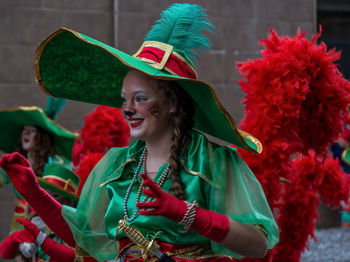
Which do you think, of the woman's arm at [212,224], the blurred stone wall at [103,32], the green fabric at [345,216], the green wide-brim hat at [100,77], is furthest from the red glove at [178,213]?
the green fabric at [345,216]

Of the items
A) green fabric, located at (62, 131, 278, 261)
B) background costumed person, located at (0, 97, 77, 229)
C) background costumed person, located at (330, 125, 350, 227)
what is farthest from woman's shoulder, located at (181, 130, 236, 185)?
background costumed person, located at (330, 125, 350, 227)

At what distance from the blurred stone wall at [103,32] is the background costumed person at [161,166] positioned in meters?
3.79

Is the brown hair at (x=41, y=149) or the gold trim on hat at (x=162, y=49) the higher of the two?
the gold trim on hat at (x=162, y=49)

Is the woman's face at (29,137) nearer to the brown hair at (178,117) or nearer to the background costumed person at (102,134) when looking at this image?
the background costumed person at (102,134)

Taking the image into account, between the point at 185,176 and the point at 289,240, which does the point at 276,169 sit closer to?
the point at 289,240

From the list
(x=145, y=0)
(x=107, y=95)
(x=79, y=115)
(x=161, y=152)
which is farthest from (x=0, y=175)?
(x=161, y=152)

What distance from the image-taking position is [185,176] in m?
2.39

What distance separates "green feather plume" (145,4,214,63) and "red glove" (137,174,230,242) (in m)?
0.73

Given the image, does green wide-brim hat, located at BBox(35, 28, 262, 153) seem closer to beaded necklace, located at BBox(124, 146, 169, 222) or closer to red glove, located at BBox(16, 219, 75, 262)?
beaded necklace, located at BBox(124, 146, 169, 222)

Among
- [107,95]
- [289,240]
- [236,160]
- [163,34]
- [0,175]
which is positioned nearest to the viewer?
[236,160]

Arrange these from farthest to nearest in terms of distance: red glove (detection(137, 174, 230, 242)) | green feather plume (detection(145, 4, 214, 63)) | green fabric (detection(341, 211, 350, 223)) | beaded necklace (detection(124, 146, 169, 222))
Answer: green fabric (detection(341, 211, 350, 223)) → green feather plume (detection(145, 4, 214, 63)) → beaded necklace (detection(124, 146, 169, 222)) → red glove (detection(137, 174, 230, 242))

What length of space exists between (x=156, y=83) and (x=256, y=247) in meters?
0.73

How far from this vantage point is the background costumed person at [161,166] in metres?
2.26

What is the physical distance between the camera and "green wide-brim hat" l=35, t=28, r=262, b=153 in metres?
2.30
